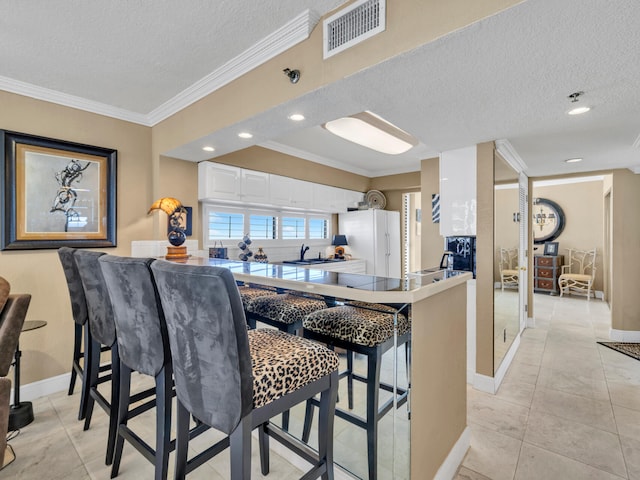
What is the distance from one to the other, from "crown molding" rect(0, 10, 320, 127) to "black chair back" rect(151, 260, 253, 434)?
152cm

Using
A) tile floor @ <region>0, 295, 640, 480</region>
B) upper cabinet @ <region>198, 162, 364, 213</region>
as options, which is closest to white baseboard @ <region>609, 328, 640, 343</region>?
tile floor @ <region>0, 295, 640, 480</region>

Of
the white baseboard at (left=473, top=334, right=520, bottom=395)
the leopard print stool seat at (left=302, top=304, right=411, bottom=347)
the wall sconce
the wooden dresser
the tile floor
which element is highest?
the wall sconce

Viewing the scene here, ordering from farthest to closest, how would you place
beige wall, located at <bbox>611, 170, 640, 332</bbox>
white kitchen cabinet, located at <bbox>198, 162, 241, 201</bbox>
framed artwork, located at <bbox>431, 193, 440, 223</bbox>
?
beige wall, located at <bbox>611, 170, 640, 332</bbox>
framed artwork, located at <bbox>431, 193, 440, 223</bbox>
white kitchen cabinet, located at <bbox>198, 162, 241, 201</bbox>

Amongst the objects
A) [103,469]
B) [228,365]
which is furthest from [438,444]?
[103,469]

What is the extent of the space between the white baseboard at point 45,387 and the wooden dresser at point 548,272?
8.09 m

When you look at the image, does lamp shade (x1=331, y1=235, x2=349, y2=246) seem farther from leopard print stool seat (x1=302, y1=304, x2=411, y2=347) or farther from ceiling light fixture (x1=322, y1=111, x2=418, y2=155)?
leopard print stool seat (x1=302, y1=304, x2=411, y2=347)

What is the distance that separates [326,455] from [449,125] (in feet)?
7.11

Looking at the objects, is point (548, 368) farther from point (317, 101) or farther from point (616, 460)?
point (317, 101)

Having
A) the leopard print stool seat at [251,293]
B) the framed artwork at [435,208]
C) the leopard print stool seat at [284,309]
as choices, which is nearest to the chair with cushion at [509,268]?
the framed artwork at [435,208]

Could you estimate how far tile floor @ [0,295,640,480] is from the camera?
174cm

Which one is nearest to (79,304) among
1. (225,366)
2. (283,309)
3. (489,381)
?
(283,309)

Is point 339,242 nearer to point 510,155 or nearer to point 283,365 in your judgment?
point 510,155

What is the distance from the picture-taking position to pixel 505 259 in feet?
10.9

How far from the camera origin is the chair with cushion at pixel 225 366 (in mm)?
954
